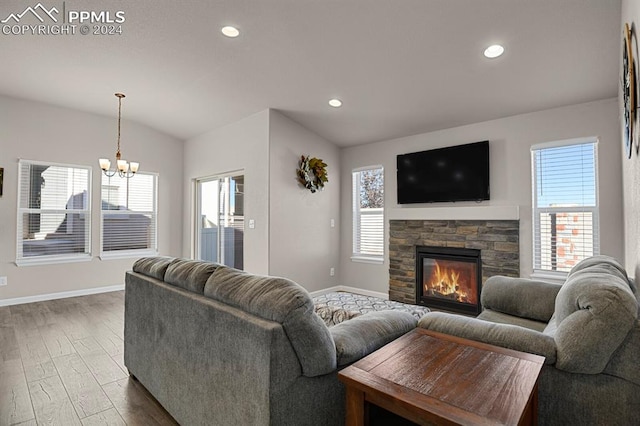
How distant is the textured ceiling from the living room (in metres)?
0.10

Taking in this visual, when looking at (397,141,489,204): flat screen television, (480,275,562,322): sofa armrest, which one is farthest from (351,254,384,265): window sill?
(480,275,562,322): sofa armrest

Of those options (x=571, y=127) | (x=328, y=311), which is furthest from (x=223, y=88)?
(x=571, y=127)

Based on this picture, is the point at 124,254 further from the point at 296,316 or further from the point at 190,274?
the point at 296,316

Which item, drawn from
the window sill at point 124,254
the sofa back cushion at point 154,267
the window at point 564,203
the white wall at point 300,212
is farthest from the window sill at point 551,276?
the window sill at point 124,254

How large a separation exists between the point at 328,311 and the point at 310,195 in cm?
295

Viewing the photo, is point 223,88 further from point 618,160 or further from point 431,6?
point 618,160

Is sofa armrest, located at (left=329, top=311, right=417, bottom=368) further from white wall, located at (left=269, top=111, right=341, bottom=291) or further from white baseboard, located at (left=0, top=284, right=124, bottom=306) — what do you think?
white baseboard, located at (left=0, top=284, right=124, bottom=306)

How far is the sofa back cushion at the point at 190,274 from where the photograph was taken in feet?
6.14

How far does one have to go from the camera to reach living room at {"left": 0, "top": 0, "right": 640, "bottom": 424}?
3.79m

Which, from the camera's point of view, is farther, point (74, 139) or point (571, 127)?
point (74, 139)

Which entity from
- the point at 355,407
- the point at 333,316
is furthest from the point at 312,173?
the point at 355,407

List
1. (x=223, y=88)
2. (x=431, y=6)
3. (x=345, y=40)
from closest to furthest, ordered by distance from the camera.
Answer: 1. (x=431, y=6)
2. (x=345, y=40)
3. (x=223, y=88)

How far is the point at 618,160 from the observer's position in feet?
11.4

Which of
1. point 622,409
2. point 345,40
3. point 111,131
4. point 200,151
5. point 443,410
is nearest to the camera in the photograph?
point 443,410
